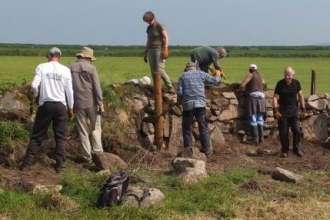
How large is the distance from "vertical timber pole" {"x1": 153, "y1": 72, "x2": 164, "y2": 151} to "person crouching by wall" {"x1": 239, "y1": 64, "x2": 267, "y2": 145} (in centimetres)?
232

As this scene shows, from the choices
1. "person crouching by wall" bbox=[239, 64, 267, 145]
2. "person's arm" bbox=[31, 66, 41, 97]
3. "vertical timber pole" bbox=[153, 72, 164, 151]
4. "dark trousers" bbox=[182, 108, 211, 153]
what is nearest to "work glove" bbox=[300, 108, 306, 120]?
"person crouching by wall" bbox=[239, 64, 267, 145]

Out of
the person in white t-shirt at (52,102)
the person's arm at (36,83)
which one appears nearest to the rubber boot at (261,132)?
the person in white t-shirt at (52,102)

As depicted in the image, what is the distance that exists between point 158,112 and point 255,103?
2506 mm

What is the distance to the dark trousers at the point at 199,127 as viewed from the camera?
36.7 feet

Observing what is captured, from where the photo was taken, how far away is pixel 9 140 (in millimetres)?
10242

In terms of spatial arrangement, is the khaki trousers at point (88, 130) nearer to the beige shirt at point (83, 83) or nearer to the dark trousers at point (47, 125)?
the beige shirt at point (83, 83)

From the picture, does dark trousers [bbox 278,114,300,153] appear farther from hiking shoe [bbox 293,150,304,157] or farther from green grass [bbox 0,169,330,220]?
green grass [bbox 0,169,330,220]

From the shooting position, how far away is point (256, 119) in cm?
1302

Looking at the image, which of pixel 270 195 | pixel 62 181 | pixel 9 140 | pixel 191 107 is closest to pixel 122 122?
pixel 191 107

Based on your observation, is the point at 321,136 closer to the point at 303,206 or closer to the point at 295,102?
the point at 295,102

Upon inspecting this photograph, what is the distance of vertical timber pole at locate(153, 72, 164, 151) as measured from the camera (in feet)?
38.3

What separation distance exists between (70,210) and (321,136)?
790 cm

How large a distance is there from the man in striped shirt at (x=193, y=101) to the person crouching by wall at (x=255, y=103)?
1911 millimetres

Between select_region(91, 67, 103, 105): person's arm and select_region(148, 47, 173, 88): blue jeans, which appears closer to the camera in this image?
select_region(91, 67, 103, 105): person's arm
